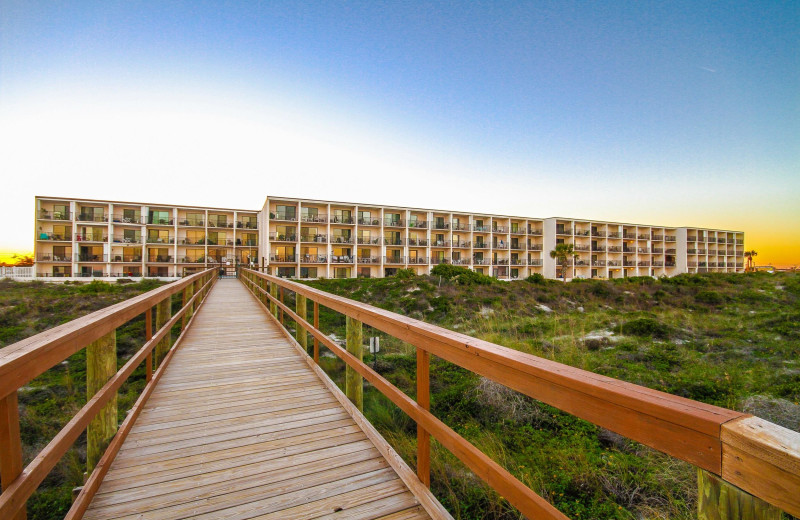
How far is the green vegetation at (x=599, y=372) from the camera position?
10.9ft

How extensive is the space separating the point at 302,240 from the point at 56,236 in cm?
2378

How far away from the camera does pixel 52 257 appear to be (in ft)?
108

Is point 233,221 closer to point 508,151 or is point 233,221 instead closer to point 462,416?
point 508,151

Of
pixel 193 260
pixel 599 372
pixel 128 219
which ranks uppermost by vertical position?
pixel 128 219

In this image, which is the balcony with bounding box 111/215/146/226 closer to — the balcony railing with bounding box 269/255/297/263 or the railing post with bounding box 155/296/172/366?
the balcony railing with bounding box 269/255/297/263

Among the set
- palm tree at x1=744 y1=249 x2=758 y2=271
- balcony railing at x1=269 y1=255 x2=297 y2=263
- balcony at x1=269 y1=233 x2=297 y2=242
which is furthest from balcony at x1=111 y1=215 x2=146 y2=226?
palm tree at x1=744 y1=249 x2=758 y2=271

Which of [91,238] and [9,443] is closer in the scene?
[9,443]

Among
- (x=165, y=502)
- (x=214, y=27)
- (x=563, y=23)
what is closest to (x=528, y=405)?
(x=165, y=502)

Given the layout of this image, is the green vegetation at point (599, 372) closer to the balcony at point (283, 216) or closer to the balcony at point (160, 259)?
the balcony at point (283, 216)

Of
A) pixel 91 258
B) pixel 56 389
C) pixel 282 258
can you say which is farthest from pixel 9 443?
pixel 91 258

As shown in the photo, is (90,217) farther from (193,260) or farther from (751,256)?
(751,256)

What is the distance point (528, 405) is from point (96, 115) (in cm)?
2282

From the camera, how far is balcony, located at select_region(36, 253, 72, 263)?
32.5 m

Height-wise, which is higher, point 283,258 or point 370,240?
point 370,240
